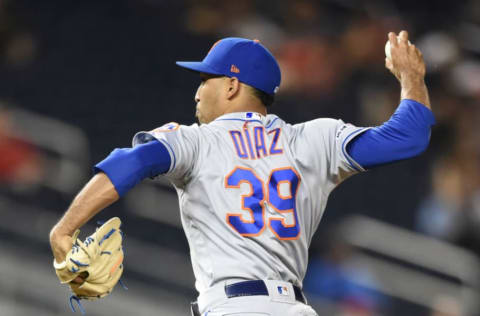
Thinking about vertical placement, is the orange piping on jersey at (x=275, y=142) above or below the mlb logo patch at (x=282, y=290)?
above

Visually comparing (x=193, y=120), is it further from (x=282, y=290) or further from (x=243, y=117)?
(x=282, y=290)

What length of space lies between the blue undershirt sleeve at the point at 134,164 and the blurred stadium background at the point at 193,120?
351 centimetres

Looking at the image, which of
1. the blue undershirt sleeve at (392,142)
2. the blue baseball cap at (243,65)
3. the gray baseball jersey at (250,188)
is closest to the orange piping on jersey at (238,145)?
the gray baseball jersey at (250,188)

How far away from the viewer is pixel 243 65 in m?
3.18

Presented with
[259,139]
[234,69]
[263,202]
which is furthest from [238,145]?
[234,69]

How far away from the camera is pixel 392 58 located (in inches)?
129

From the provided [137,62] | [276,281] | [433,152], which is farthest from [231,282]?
[137,62]

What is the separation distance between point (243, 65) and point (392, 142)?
592mm

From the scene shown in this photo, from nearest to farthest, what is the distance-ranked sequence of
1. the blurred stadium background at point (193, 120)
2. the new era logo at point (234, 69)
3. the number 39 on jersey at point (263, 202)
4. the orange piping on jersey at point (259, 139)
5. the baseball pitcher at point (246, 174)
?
the baseball pitcher at point (246, 174) → the number 39 on jersey at point (263, 202) → the orange piping on jersey at point (259, 139) → the new era logo at point (234, 69) → the blurred stadium background at point (193, 120)

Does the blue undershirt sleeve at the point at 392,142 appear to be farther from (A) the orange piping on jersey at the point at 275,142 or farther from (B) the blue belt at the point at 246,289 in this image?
(B) the blue belt at the point at 246,289

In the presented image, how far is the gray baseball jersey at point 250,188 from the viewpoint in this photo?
2.84m

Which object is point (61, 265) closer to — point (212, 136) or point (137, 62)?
point (212, 136)

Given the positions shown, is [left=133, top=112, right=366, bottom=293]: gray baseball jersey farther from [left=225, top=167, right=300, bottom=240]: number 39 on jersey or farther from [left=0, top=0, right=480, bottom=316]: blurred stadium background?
[left=0, top=0, right=480, bottom=316]: blurred stadium background

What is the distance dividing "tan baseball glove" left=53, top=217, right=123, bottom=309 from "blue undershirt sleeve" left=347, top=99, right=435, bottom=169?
2.78 feet
